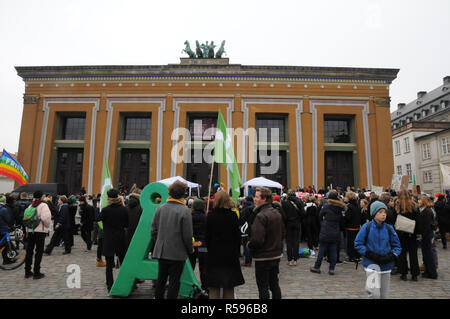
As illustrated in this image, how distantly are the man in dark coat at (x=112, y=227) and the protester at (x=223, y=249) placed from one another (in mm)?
2359

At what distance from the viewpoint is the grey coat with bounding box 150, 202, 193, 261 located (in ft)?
12.5

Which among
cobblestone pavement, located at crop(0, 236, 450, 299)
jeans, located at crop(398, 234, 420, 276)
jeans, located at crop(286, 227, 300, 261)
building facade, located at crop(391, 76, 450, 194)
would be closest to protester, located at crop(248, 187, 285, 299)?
cobblestone pavement, located at crop(0, 236, 450, 299)

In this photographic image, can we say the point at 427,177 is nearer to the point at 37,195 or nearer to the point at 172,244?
the point at 172,244

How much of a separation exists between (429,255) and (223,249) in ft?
19.2

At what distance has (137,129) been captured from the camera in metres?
24.2

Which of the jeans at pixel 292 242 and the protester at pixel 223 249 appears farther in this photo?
the jeans at pixel 292 242

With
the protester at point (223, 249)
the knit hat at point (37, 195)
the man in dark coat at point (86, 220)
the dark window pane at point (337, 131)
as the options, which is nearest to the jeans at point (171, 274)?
the protester at point (223, 249)

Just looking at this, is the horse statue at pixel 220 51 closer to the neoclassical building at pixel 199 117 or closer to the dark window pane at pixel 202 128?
the neoclassical building at pixel 199 117

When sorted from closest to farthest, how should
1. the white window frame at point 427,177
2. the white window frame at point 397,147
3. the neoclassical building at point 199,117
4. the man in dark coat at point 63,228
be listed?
the man in dark coat at point 63,228 → the neoclassical building at point 199,117 → the white window frame at point 427,177 → the white window frame at point 397,147

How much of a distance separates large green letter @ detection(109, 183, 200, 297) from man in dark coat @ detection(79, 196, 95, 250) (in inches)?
216

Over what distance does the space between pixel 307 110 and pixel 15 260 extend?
21.3m

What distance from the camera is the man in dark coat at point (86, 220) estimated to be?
9.67 meters
